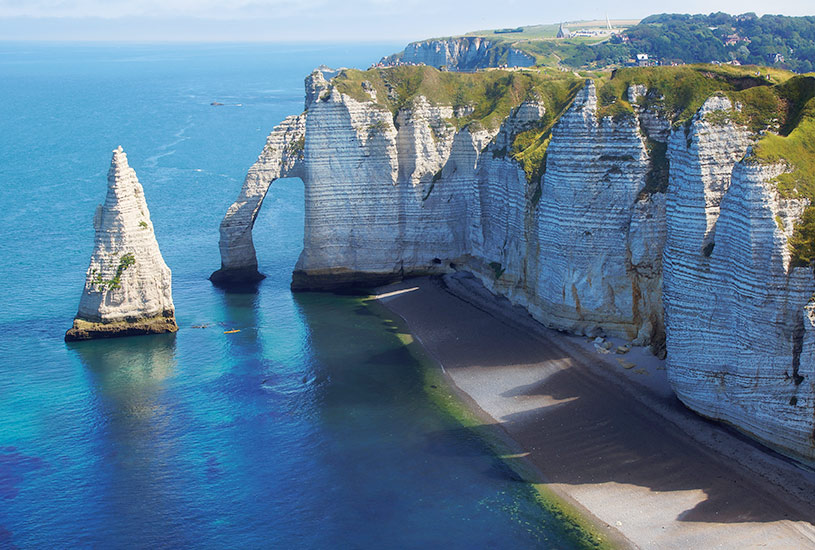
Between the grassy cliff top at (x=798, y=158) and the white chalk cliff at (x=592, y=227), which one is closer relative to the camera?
the grassy cliff top at (x=798, y=158)

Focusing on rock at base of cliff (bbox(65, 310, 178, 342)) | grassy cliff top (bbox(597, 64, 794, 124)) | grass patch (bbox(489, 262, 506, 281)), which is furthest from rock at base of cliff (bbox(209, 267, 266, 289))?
grassy cliff top (bbox(597, 64, 794, 124))

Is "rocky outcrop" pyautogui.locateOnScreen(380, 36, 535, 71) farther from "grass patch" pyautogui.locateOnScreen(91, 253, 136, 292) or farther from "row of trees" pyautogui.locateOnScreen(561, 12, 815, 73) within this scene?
"grass patch" pyautogui.locateOnScreen(91, 253, 136, 292)

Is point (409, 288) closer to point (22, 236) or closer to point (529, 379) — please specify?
point (529, 379)

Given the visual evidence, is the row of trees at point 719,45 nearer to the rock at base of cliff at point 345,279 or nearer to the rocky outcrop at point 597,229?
the rock at base of cliff at point 345,279

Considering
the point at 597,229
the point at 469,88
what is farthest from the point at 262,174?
the point at 597,229

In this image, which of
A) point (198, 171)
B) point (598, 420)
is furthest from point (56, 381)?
point (198, 171)

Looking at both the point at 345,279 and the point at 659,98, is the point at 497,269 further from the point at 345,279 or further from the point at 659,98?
the point at 659,98

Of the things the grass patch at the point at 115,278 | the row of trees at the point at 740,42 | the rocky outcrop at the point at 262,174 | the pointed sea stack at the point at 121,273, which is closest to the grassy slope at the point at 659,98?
the rocky outcrop at the point at 262,174
